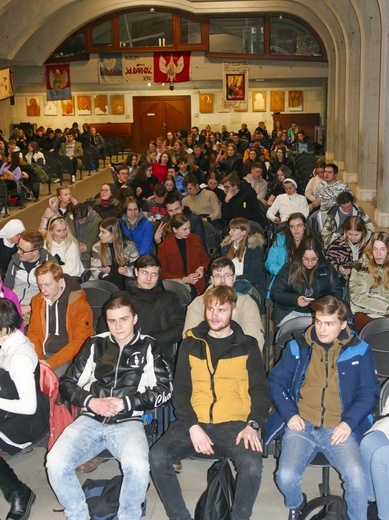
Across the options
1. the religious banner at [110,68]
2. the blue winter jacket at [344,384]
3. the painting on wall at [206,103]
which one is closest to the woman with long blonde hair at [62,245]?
the blue winter jacket at [344,384]

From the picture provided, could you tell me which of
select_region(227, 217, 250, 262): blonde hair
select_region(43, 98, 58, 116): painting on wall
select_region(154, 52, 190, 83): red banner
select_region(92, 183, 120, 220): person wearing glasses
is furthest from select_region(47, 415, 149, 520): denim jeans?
select_region(43, 98, 58, 116): painting on wall

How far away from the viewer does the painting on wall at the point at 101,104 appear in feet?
112

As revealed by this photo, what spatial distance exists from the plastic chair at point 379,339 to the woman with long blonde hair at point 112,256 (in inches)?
112

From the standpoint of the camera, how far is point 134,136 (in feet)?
115

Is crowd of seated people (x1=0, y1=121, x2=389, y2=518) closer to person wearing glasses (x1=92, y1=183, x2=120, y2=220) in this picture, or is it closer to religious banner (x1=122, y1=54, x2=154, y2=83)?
person wearing glasses (x1=92, y1=183, x2=120, y2=220)

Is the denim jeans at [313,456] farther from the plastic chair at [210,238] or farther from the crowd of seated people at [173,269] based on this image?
the plastic chair at [210,238]

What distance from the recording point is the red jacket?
26.4 ft

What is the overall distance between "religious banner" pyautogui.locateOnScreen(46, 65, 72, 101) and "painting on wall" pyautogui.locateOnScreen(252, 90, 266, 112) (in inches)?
307

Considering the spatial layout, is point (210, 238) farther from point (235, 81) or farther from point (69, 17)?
point (69, 17)

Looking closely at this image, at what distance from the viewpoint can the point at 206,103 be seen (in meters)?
33.6

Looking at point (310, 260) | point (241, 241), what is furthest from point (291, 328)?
point (241, 241)

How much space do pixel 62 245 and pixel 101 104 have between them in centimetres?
2716

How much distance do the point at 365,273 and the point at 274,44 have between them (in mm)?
26414

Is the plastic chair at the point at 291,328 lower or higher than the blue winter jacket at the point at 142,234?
lower
